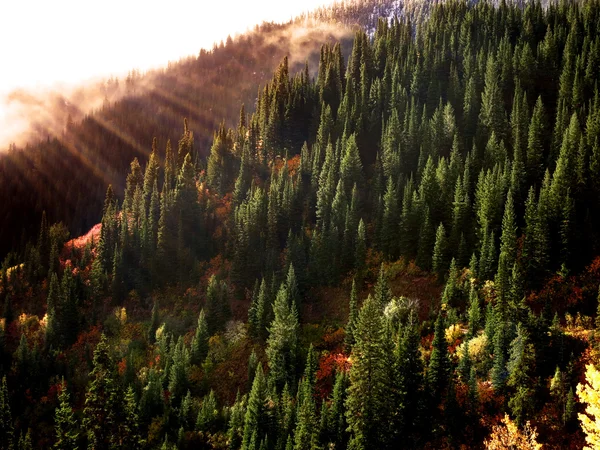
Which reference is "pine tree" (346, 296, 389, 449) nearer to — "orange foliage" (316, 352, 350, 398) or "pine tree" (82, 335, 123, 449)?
"orange foliage" (316, 352, 350, 398)

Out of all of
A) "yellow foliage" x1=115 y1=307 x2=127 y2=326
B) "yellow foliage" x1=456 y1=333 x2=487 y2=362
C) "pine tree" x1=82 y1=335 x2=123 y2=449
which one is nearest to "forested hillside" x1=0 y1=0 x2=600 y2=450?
"pine tree" x1=82 y1=335 x2=123 y2=449

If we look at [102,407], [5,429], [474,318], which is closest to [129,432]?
[102,407]

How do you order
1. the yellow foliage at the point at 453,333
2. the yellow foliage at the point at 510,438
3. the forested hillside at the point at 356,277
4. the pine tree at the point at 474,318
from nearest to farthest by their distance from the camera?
the yellow foliage at the point at 510,438 → the forested hillside at the point at 356,277 → the pine tree at the point at 474,318 → the yellow foliage at the point at 453,333

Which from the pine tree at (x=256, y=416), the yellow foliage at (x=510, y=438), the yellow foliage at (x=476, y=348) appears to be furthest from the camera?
the yellow foliage at (x=476, y=348)

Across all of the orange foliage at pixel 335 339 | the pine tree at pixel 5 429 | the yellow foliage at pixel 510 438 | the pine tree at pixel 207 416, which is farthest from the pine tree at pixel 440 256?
the pine tree at pixel 5 429

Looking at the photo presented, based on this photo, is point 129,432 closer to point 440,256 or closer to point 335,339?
point 335,339

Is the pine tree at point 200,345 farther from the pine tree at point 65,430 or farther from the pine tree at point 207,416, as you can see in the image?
the pine tree at point 65,430

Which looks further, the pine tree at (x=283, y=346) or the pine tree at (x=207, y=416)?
the pine tree at (x=283, y=346)
